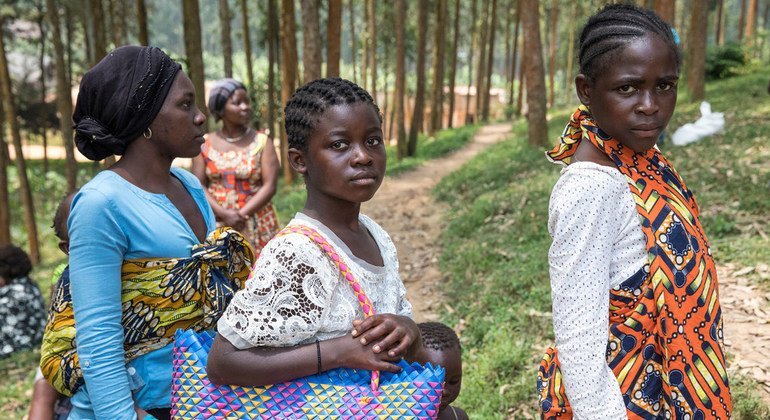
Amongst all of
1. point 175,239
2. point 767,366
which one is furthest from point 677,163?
point 175,239

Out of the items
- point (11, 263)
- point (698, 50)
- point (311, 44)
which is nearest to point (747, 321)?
point (311, 44)

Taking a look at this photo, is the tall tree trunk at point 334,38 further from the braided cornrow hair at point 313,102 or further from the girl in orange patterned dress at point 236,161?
the braided cornrow hair at point 313,102

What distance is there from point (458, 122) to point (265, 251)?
4089 centimetres

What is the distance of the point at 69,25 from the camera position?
59.7ft

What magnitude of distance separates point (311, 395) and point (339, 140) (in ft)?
2.12

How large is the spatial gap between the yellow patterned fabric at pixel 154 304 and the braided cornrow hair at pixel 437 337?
63cm

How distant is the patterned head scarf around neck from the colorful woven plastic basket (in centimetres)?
344

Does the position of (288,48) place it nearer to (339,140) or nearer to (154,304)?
(154,304)

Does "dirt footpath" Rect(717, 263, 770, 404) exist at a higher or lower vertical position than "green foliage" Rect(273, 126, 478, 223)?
higher

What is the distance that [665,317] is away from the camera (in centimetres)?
168

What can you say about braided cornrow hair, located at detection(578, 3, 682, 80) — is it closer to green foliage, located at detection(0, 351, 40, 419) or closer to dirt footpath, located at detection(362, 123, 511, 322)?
dirt footpath, located at detection(362, 123, 511, 322)

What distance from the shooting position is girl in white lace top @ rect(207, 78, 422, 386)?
1.53 meters

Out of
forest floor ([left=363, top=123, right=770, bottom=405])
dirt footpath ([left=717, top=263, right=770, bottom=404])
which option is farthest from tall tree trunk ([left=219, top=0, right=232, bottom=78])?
dirt footpath ([left=717, top=263, right=770, bottom=404])

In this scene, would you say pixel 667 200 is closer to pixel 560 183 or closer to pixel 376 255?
pixel 560 183
